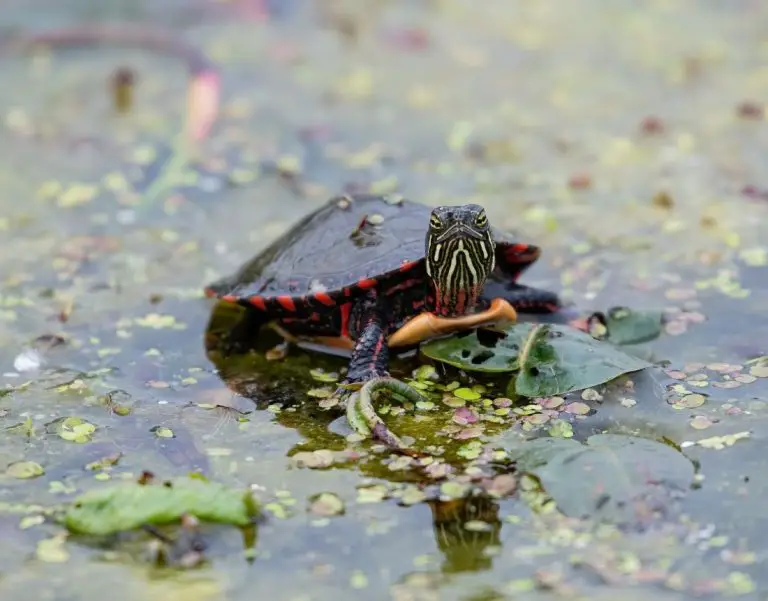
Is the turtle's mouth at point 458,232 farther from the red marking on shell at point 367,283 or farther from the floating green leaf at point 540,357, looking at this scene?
the floating green leaf at point 540,357

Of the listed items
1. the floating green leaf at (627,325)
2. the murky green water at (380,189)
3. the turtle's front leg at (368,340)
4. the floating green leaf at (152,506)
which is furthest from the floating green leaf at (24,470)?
the floating green leaf at (627,325)

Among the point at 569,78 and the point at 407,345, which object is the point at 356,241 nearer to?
the point at 407,345

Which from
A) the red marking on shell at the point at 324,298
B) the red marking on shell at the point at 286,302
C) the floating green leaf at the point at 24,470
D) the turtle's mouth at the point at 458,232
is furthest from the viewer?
the red marking on shell at the point at 286,302

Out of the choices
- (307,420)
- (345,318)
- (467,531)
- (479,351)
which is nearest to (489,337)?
(479,351)

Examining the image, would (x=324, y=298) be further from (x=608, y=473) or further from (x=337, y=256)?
(x=608, y=473)

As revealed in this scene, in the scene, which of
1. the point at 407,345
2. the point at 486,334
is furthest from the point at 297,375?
the point at 486,334

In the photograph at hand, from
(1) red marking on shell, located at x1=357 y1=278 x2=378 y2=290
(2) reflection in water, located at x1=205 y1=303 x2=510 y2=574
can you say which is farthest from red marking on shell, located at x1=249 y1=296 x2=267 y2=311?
(1) red marking on shell, located at x1=357 y1=278 x2=378 y2=290

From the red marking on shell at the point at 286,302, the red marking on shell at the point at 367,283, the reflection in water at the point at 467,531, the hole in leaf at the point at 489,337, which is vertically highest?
the red marking on shell at the point at 367,283
